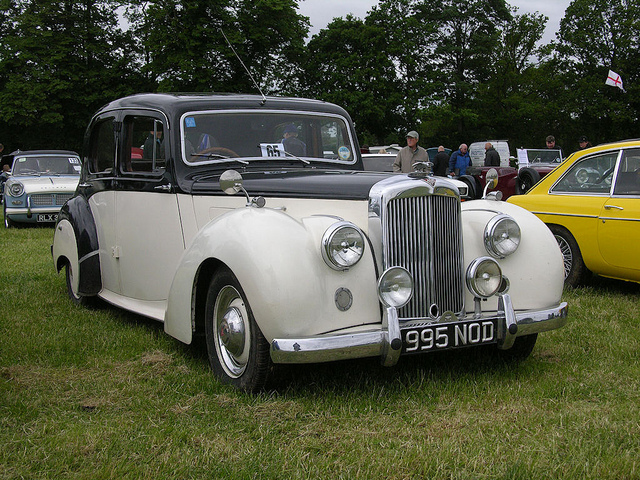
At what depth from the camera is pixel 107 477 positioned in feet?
8.97

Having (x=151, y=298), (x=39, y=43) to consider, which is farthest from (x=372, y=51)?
(x=151, y=298)

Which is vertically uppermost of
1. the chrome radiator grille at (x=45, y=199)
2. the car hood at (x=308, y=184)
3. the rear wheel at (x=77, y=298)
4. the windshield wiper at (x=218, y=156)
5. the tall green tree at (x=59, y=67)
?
the tall green tree at (x=59, y=67)

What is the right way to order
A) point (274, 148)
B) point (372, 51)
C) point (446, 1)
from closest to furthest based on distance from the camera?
1. point (274, 148)
2. point (372, 51)
3. point (446, 1)

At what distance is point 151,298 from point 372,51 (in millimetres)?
35772

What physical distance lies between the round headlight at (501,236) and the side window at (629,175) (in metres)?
2.70

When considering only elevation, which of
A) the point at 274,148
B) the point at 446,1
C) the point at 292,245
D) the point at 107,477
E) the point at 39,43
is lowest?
the point at 107,477

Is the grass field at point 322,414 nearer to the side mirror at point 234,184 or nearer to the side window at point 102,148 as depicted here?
the side mirror at point 234,184

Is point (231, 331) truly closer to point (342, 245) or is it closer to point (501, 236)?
point (342, 245)

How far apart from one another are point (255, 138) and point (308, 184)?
1060mm

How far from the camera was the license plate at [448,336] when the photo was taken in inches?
135

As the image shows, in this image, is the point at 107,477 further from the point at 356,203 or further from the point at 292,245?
the point at 356,203

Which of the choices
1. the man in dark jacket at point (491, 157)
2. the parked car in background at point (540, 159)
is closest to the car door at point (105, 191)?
the man in dark jacket at point (491, 157)

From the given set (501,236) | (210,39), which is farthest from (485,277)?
(210,39)

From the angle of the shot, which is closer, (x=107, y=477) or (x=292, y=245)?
(x=107, y=477)
